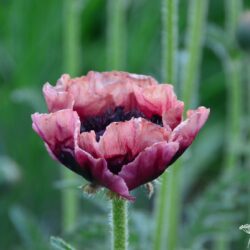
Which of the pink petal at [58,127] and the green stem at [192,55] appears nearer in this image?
Result: the pink petal at [58,127]

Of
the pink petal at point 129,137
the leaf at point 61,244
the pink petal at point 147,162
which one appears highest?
the pink petal at point 129,137

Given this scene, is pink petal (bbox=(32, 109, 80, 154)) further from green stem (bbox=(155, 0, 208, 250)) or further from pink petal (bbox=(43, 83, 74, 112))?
green stem (bbox=(155, 0, 208, 250))

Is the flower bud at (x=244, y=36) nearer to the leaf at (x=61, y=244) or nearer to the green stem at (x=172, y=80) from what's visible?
the green stem at (x=172, y=80)

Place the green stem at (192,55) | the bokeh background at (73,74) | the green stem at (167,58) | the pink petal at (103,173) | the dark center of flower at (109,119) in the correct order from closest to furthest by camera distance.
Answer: the pink petal at (103,173) → the dark center of flower at (109,119) → the green stem at (167,58) → the green stem at (192,55) → the bokeh background at (73,74)

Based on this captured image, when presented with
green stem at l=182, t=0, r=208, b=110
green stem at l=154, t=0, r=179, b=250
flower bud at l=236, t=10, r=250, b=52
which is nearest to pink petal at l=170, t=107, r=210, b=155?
green stem at l=154, t=0, r=179, b=250

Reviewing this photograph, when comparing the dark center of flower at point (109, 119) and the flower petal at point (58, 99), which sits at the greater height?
the flower petal at point (58, 99)

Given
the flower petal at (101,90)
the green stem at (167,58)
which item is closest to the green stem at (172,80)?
the green stem at (167,58)

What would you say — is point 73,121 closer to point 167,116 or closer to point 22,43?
point 167,116
